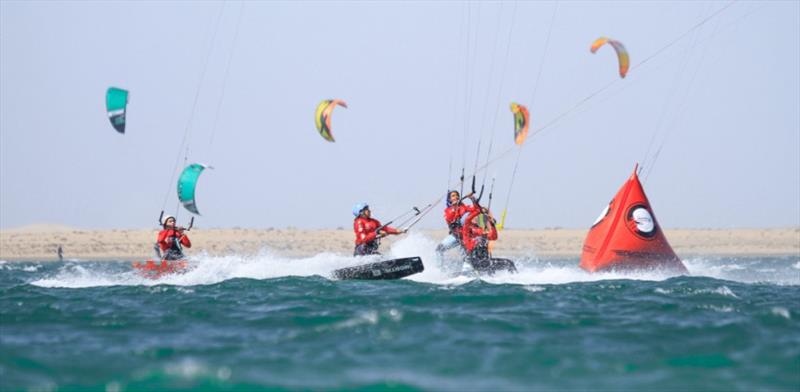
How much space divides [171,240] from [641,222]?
34.1 ft

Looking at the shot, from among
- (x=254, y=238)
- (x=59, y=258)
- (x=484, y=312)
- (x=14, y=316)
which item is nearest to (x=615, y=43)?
(x=484, y=312)

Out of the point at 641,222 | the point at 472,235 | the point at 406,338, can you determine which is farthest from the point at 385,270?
the point at 406,338

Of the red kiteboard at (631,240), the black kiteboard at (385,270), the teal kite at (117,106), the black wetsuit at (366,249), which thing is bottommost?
the black kiteboard at (385,270)

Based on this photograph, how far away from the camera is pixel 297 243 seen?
61.9 meters

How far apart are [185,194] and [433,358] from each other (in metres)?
15.7

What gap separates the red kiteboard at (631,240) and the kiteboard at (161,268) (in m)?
9.04

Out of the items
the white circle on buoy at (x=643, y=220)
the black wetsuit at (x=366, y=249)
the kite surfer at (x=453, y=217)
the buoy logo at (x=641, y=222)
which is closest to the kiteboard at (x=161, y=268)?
the black wetsuit at (x=366, y=249)

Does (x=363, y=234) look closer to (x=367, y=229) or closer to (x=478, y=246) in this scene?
(x=367, y=229)

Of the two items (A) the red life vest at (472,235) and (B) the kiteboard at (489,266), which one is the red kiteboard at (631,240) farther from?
(A) the red life vest at (472,235)

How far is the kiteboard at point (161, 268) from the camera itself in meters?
21.0

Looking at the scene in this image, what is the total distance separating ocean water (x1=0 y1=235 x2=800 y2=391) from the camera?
8797 millimetres

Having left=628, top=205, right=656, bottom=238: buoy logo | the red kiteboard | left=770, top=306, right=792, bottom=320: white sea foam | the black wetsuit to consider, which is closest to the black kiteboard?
the black wetsuit

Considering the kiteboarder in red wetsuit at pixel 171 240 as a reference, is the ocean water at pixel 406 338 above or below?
below

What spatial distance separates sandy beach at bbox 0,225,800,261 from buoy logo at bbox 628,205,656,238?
32.0 m
